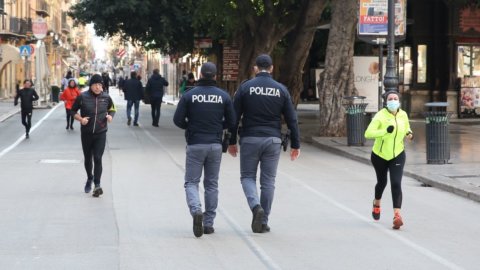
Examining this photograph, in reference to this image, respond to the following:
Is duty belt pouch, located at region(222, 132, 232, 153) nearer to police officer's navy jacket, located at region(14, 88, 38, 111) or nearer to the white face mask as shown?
the white face mask

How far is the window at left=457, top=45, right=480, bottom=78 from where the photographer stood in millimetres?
30625

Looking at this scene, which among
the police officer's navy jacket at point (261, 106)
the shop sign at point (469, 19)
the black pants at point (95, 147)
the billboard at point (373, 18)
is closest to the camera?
the police officer's navy jacket at point (261, 106)

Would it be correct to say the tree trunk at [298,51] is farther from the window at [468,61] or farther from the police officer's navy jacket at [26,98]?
the police officer's navy jacket at [26,98]

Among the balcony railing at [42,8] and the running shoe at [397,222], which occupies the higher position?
the balcony railing at [42,8]

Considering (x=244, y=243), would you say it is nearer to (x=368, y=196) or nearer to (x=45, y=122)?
(x=368, y=196)

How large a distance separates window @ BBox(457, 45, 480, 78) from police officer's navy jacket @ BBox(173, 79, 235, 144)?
76.0 ft

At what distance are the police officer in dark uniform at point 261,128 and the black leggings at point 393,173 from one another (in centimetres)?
131

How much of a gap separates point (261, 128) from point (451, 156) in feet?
31.4

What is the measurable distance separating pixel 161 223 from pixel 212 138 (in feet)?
4.62

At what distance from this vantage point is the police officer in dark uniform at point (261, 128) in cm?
897

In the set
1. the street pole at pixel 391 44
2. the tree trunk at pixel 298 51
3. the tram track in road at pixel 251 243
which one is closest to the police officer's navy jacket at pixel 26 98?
the tree trunk at pixel 298 51

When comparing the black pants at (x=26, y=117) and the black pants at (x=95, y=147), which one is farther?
the black pants at (x=26, y=117)

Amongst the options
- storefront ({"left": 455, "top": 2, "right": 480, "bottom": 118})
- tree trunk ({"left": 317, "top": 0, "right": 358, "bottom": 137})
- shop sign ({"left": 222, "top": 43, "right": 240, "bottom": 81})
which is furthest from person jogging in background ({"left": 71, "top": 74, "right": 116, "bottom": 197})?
shop sign ({"left": 222, "top": 43, "right": 240, "bottom": 81})

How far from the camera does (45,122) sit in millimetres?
31016
